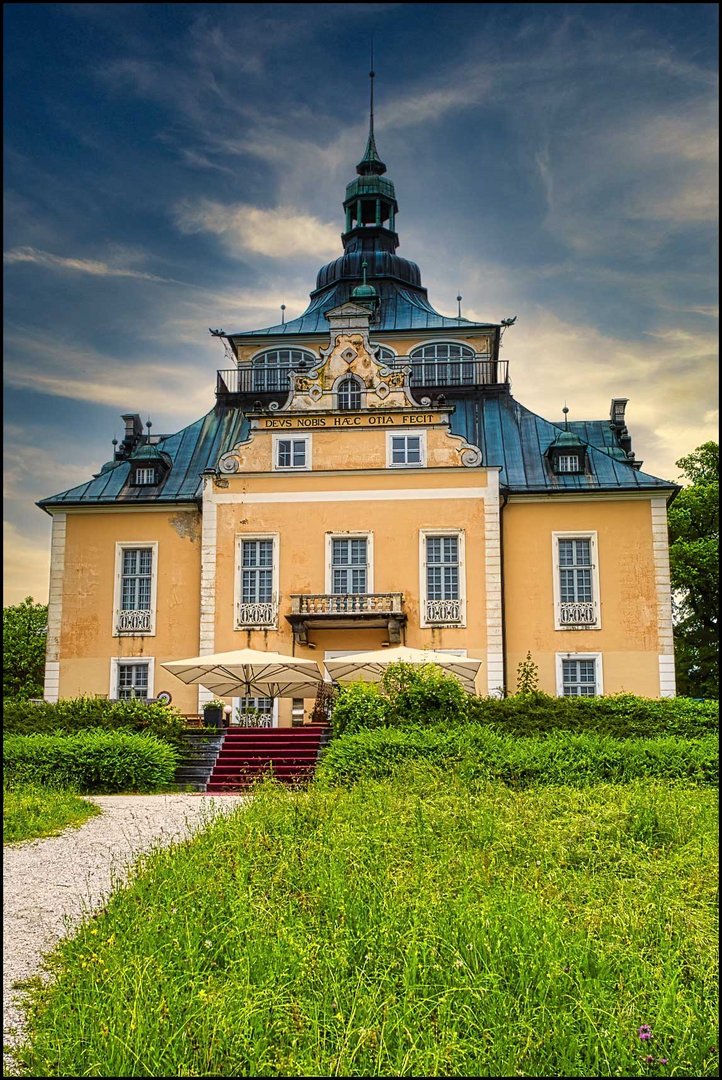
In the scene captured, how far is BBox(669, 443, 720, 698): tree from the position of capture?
1404 inches

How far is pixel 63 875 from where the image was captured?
33.0ft

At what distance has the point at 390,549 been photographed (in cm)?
3019

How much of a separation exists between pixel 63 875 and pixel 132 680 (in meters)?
21.4

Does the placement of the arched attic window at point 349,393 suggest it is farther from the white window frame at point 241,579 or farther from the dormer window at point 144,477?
the dormer window at point 144,477

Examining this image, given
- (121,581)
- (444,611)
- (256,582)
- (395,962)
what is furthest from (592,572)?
(395,962)

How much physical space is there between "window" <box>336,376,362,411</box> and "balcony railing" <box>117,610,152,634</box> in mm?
8387

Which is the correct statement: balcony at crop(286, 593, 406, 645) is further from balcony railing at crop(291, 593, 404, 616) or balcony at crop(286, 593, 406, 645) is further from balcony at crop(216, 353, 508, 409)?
balcony at crop(216, 353, 508, 409)

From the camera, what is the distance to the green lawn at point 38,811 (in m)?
12.7

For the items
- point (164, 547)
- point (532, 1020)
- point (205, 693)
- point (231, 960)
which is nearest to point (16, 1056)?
point (231, 960)

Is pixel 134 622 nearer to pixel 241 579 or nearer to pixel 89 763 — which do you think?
pixel 241 579

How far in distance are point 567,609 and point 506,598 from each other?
5.68ft

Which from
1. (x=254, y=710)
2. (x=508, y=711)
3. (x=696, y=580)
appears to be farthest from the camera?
(x=696, y=580)

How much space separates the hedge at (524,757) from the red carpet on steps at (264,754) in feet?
6.42

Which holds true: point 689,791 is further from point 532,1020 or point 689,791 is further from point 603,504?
point 603,504
